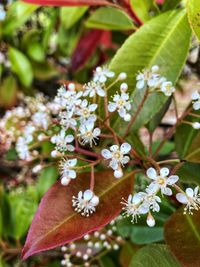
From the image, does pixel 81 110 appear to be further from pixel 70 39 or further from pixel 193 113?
pixel 70 39

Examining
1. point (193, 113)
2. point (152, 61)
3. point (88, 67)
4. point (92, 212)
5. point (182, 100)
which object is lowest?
point (92, 212)

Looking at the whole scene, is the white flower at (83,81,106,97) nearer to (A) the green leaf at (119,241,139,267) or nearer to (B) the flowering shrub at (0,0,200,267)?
(B) the flowering shrub at (0,0,200,267)

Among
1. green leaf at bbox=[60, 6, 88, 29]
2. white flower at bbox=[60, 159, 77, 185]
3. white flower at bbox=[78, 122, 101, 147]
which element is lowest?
white flower at bbox=[60, 159, 77, 185]

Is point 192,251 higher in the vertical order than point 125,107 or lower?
lower

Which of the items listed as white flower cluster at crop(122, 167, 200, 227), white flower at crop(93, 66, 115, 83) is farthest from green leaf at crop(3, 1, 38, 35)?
white flower cluster at crop(122, 167, 200, 227)

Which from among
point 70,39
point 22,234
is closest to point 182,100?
point 70,39

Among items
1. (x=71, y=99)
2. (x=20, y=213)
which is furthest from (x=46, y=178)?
(x=71, y=99)
